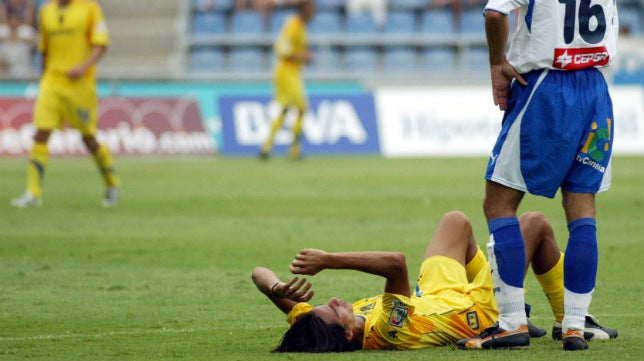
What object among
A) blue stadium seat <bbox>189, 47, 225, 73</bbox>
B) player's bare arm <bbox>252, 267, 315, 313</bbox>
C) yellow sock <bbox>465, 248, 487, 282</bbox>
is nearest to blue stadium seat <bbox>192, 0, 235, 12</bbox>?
blue stadium seat <bbox>189, 47, 225, 73</bbox>

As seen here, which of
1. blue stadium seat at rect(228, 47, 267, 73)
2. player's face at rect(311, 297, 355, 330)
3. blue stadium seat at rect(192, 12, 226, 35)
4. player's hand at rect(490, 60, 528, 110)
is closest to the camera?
player's face at rect(311, 297, 355, 330)

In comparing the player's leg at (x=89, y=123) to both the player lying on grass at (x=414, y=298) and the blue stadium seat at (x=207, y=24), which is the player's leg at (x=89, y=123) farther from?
the blue stadium seat at (x=207, y=24)

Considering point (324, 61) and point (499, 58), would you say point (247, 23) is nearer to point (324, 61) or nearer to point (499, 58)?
point (324, 61)

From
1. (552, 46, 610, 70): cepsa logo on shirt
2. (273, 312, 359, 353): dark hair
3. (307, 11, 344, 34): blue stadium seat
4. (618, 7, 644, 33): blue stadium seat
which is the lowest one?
(618, 7, 644, 33): blue stadium seat

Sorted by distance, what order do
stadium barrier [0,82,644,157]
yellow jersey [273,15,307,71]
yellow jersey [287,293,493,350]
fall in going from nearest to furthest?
yellow jersey [287,293,493,350], yellow jersey [273,15,307,71], stadium barrier [0,82,644,157]

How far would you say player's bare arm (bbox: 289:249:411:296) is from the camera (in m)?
5.37

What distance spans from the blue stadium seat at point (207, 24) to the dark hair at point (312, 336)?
79.4ft

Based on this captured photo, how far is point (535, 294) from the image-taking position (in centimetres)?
785

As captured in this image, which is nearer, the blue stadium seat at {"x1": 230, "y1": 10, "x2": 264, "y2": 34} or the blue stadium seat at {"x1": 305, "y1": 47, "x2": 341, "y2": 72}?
the blue stadium seat at {"x1": 305, "y1": 47, "x2": 341, "y2": 72}

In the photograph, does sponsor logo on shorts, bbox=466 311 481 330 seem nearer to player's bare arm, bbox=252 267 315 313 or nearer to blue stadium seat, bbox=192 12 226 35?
player's bare arm, bbox=252 267 315 313

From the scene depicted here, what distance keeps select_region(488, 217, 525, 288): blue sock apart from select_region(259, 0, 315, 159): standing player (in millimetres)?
15755

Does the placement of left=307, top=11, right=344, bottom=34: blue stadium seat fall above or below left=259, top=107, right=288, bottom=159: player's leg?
above

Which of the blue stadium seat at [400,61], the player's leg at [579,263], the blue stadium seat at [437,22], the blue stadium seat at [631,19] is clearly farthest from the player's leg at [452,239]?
the blue stadium seat at [437,22]

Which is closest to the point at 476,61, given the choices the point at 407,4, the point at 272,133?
the point at 407,4
